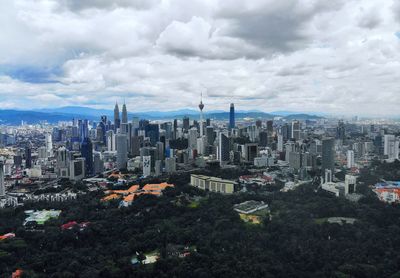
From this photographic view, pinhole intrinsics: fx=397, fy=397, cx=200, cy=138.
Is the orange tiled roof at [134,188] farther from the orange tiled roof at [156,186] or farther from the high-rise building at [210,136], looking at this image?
the high-rise building at [210,136]

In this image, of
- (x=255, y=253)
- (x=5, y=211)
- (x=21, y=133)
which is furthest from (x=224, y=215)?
(x=21, y=133)

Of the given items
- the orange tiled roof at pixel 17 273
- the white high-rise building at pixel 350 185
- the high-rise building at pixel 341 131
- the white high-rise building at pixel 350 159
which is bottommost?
the orange tiled roof at pixel 17 273

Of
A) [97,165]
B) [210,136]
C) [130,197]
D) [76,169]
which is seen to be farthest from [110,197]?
[210,136]

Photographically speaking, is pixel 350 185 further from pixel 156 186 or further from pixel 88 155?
pixel 88 155

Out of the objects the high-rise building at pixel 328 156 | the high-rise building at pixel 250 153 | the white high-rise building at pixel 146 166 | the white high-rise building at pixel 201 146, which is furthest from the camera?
the white high-rise building at pixel 201 146

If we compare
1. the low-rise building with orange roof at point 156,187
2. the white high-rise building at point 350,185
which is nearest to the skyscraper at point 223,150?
the low-rise building with orange roof at point 156,187

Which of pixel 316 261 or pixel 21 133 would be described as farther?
pixel 21 133

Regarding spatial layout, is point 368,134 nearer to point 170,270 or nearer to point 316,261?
point 316,261

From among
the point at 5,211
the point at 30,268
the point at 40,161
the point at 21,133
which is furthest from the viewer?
the point at 21,133
